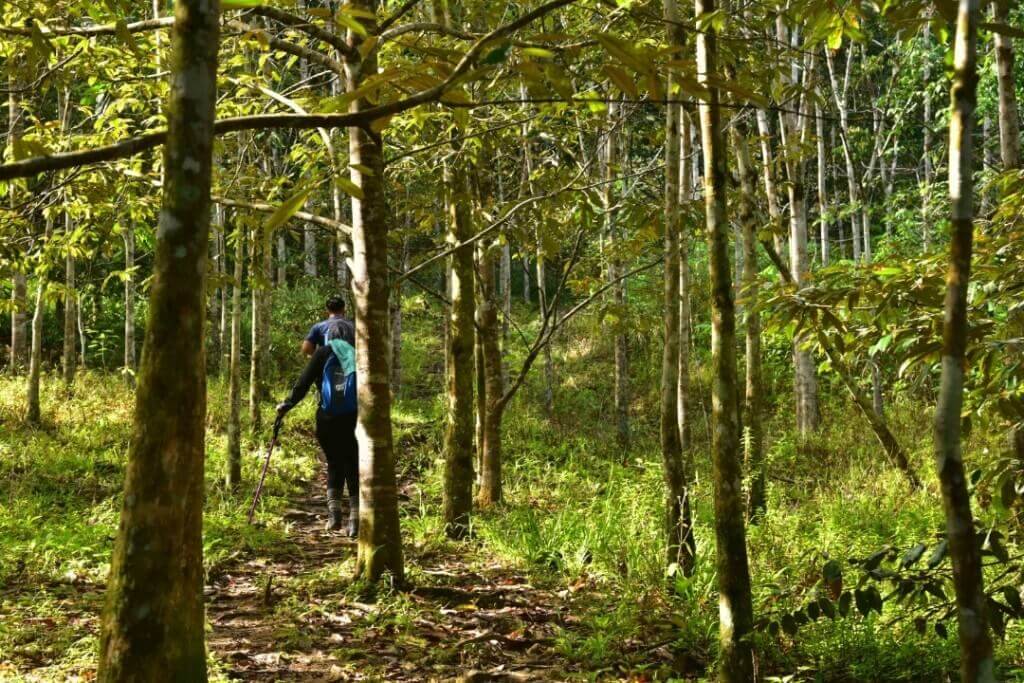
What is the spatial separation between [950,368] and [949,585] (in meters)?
3.65

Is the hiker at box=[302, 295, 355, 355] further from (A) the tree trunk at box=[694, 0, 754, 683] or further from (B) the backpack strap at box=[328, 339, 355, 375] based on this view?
(A) the tree trunk at box=[694, 0, 754, 683]

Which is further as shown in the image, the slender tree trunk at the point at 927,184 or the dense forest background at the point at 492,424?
the slender tree trunk at the point at 927,184

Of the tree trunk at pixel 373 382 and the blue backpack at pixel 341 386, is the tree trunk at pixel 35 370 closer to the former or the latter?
the blue backpack at pixel 341 386

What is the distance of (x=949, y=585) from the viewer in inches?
188

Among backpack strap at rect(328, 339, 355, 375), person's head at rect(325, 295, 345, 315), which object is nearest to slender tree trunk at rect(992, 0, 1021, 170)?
backpack strap at rect(328, 339, 355, 375)

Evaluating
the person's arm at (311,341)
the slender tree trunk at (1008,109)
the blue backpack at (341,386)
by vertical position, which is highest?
the slender tree trunk at (1008,109)

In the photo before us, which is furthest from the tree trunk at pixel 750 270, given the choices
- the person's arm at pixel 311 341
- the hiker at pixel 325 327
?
the person's arm at pixel 311 341

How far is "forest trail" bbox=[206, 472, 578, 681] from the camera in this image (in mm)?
4008

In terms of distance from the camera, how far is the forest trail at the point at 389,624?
13.1ft

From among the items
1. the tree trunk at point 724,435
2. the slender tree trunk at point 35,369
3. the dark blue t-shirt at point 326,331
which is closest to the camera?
the tree trunk at point 724,435

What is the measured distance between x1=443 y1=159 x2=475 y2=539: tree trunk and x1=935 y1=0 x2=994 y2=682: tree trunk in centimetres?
528

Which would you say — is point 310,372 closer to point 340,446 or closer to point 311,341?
point 311,341

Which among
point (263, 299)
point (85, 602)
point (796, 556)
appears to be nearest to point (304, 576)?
point (85, 602)

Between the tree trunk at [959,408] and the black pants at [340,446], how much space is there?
5.94m
